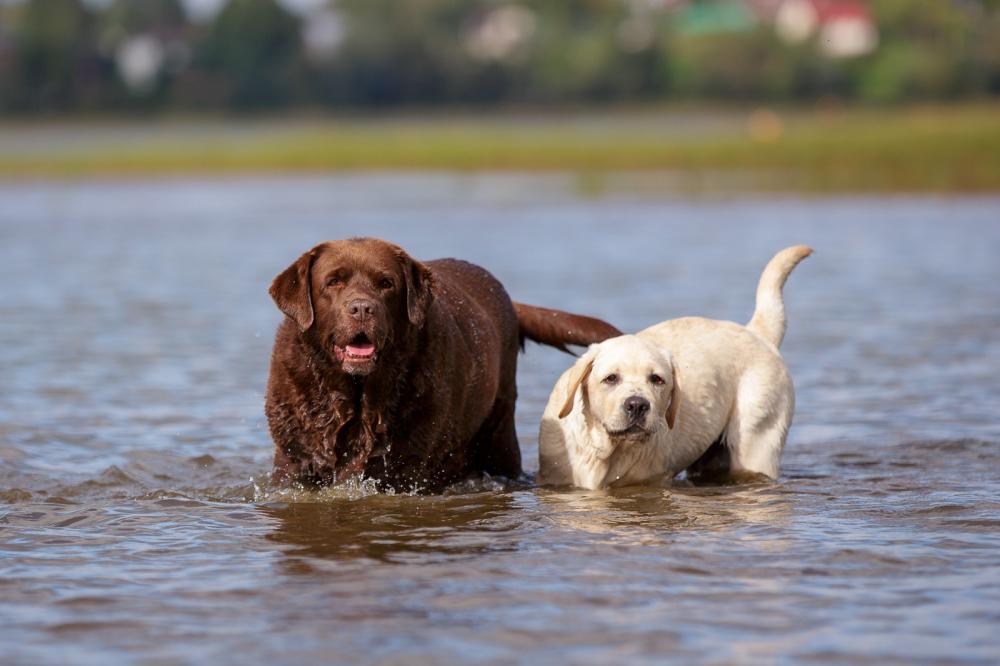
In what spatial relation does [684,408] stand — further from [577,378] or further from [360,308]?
[360,308]

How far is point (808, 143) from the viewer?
42031 mm

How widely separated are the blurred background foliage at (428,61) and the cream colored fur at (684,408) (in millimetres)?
84510

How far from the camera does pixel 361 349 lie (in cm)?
754

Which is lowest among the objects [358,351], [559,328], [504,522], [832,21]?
[504,522]

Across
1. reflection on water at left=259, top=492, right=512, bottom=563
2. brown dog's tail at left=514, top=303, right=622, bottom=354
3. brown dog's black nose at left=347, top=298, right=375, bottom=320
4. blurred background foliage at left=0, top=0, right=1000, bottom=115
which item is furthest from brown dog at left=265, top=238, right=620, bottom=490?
blurred background foliage at left=0, top=0, right=1000, bottom=115

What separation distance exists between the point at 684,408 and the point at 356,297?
1.98 metres

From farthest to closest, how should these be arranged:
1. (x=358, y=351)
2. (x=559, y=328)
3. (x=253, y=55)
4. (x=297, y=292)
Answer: (x=253, y=55) → (x=559, y=328) → (x=297, y=292) → (x=358, y=351)

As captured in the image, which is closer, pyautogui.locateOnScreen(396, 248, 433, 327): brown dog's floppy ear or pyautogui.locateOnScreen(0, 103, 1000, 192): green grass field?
pyautogui.locateOnScreen(396, 248, 433, 327): brown dog's floppy ear

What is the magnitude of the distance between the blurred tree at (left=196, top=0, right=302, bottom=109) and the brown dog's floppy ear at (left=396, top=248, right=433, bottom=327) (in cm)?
9372

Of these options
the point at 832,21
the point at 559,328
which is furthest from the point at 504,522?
the point at 832,21

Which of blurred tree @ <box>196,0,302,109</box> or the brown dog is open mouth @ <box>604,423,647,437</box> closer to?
the brown dog

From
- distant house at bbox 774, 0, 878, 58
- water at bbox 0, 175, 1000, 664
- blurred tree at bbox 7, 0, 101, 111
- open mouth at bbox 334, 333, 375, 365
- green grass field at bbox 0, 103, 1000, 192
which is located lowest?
water at bbox 0, 175, 1000, 664

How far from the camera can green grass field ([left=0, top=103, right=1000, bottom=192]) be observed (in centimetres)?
3597

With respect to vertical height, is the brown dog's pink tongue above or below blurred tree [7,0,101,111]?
below
